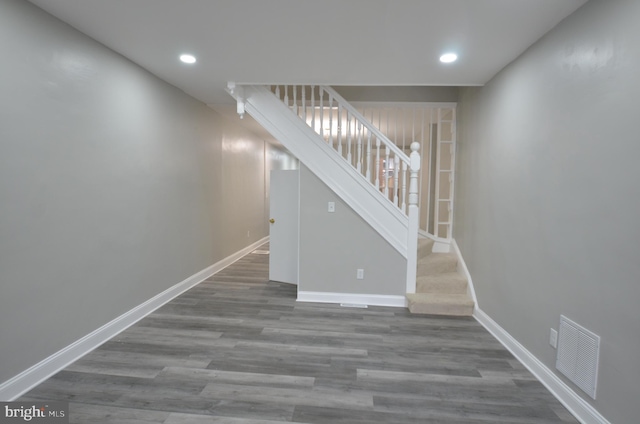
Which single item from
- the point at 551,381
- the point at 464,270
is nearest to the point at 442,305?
the point at 464,270

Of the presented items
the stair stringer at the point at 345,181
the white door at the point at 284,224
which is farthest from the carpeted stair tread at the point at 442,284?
the white door at the point at 284,224

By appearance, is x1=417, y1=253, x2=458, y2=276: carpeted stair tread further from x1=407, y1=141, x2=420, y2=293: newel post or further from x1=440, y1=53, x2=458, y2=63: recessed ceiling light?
x1=440, y1=53, x2=458, y2=63: recessed ceiling light

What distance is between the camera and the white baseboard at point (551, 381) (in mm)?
1729

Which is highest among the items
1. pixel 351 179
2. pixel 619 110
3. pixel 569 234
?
pixel 619 110

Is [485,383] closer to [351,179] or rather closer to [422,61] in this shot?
[351,179]

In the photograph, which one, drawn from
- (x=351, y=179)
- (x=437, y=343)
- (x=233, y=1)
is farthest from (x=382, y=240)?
(x=233, y=1)

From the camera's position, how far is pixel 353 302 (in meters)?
3.54

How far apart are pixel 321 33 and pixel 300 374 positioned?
2491 millimetres

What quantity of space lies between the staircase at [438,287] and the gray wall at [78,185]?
294 cm

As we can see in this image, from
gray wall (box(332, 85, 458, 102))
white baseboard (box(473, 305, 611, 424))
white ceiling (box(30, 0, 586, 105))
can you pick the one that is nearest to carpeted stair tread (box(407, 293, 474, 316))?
white baseboard (box(473, 305, 611, 424))

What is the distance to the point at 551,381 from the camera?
2.04 metres

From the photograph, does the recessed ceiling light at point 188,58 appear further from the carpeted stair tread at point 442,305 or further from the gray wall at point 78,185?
the carpeted stair tread at point 442,305

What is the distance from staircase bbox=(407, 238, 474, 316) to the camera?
326 centimetres

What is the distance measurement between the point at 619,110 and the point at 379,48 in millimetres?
1575
